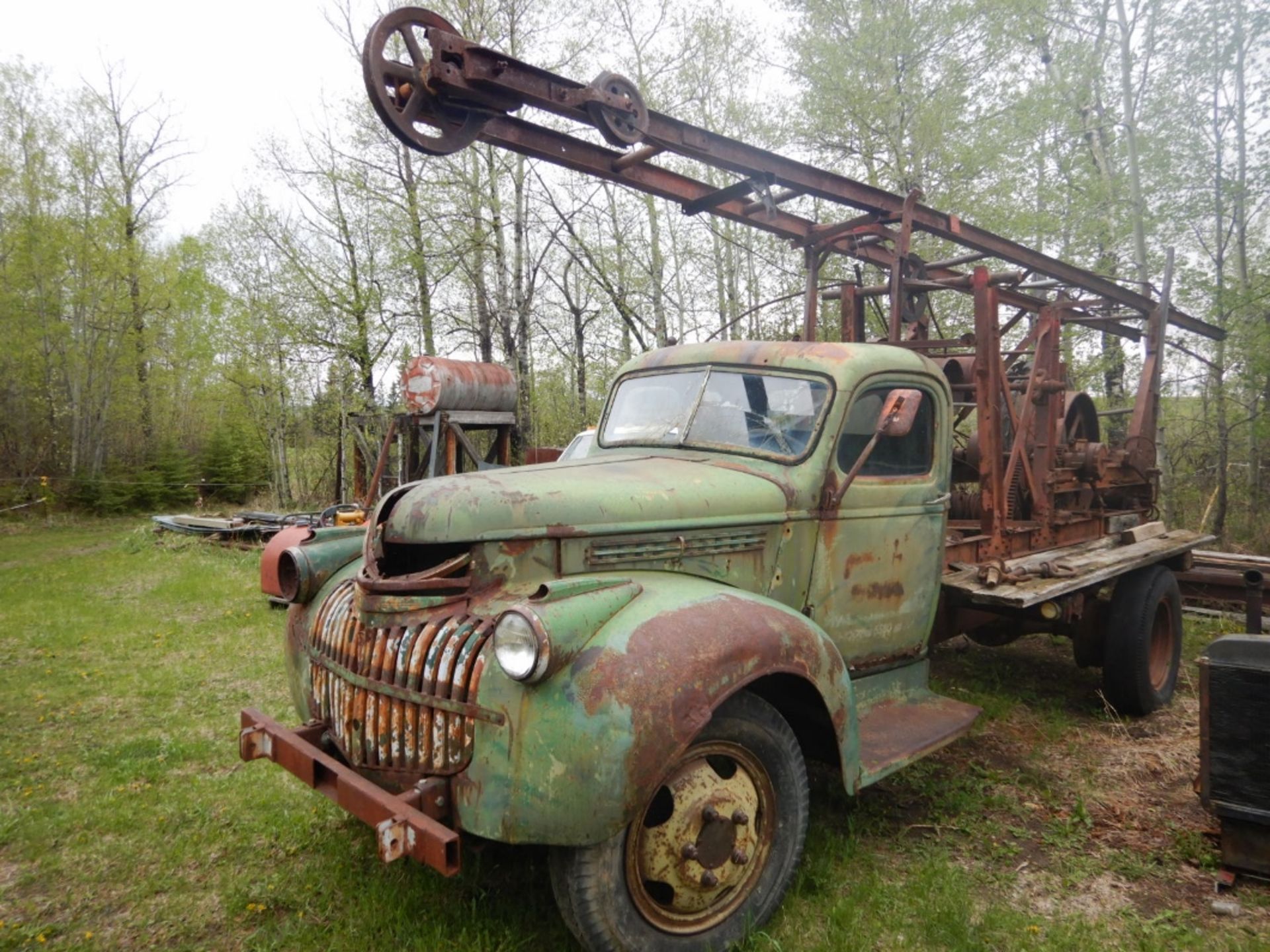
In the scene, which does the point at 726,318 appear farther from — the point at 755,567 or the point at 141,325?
the point at 141,325

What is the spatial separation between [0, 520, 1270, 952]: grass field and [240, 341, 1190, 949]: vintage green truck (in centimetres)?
45

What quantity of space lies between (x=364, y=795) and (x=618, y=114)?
3.10m

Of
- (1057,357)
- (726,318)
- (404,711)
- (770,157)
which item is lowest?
(404,711)

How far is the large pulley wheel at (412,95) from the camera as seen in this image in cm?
321

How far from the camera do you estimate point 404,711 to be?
2.47m

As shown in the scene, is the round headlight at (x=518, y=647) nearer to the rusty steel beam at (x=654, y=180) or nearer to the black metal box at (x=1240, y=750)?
the rusty steel beam at (x=654, y=180)

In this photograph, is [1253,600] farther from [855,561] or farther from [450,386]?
[450,386]

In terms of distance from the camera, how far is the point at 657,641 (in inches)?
92.2

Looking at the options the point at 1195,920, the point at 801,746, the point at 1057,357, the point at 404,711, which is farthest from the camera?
the point at 1057,357

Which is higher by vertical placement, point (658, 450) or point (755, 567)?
point (658, 450)

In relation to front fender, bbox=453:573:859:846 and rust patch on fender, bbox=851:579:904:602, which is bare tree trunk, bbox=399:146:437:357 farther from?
front fender, bbox=453:573:859:846

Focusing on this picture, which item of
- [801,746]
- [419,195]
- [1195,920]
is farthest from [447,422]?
[1195,920]

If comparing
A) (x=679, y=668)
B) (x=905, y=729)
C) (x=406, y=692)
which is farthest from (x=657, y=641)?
(x=905, y=729)

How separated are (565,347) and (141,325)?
1204 cm
